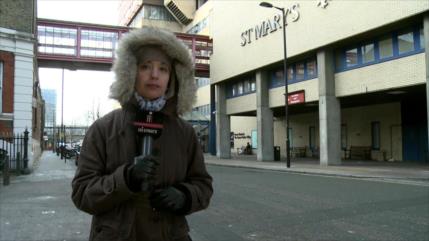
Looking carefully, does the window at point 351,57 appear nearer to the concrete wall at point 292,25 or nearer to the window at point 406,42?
the concrete wall at point 292,25

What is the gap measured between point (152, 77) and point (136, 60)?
5.7 inches

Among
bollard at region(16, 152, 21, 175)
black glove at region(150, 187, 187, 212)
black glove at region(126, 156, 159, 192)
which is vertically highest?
black glove at region(126, 156, 159, 192)

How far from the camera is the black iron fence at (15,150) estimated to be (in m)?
19.6

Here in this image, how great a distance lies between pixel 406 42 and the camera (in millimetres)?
21750

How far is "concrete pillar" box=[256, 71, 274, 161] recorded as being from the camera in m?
34.0

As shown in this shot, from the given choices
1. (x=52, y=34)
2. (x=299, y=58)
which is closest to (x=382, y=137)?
(x=299, y=58)

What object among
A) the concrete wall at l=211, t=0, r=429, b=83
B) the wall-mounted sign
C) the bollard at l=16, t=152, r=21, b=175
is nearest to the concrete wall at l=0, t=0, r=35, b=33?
the bollard at l=16, t=152, r=21, b=175

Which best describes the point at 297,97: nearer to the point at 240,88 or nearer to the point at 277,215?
the point at 240,88

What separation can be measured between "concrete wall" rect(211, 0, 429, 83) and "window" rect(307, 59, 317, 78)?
4.26 feet

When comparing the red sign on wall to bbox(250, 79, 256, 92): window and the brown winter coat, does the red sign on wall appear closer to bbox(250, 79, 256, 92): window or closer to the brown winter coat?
bbox(250, 79, 256, 92): window

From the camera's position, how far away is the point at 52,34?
39.3 meters

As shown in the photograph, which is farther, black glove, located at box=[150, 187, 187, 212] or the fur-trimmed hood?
the fur-trimmed hood

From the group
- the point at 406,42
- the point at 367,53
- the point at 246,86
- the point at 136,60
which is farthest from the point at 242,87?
the point at 136,60

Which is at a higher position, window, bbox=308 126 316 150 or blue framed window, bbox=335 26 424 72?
blue framed window, bbox=335 26 424 72
